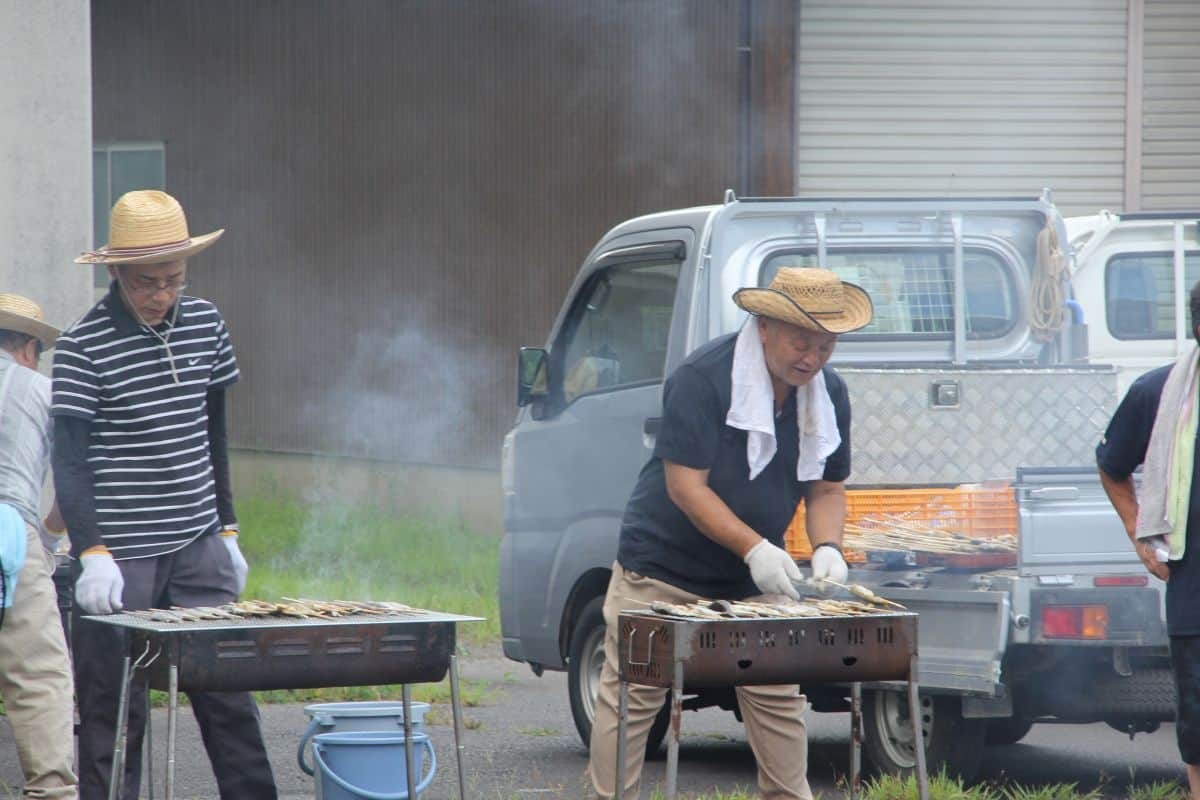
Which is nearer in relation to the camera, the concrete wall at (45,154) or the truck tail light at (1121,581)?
the truck tail light at (1121,581)

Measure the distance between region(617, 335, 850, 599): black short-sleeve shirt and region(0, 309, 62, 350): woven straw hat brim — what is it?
206cm

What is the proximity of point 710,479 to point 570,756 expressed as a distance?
3330mm

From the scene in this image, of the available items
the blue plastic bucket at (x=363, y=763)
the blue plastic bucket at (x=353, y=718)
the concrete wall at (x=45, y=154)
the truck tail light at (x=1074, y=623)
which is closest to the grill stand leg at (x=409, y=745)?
the blue plastic bucket at (x=363, y=763)

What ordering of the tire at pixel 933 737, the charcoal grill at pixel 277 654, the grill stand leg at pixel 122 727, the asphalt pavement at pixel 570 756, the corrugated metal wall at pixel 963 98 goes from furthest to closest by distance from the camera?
the corrugated metal wall at pixel 963 98 < the asphalt pavement at pixel 570 756 < the tire at pixel 933 737 < the grill stand leg at pixel 122 727 < the charcoal grill at pixel 277 654

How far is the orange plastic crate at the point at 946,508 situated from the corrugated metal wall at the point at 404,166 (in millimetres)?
8016

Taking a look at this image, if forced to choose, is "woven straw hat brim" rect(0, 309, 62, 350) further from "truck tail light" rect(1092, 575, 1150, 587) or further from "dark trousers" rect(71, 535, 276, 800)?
"truck tail light" rect(1092, 575, 1150, 587)

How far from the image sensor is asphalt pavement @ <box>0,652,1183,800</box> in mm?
7324

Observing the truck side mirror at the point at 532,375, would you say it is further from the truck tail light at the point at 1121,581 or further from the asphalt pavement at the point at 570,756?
the truck tail light at the point at 1121,581

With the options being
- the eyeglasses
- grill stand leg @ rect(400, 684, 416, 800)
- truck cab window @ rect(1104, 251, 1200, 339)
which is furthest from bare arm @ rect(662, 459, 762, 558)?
truck cab window @ rect(1104, 251, 1200, 339)

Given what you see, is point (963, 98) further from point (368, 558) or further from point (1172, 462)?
point (1172, 462)

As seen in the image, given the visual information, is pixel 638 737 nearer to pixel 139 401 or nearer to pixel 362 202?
pixel 139 401

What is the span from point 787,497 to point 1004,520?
2049 mm

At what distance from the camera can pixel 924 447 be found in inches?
288

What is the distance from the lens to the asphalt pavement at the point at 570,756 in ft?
24.0
